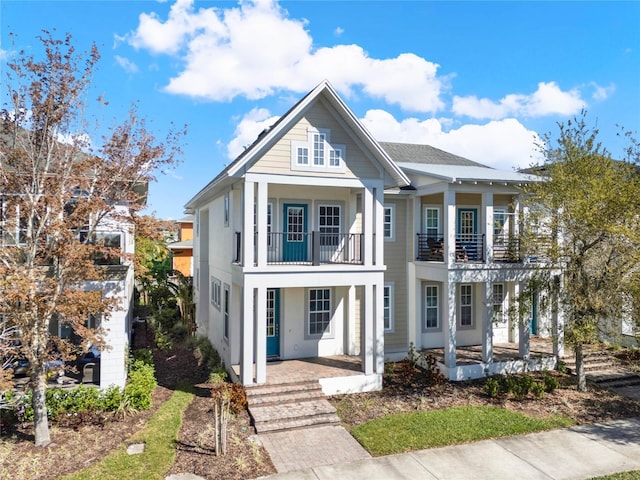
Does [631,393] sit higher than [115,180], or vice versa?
[115,180]

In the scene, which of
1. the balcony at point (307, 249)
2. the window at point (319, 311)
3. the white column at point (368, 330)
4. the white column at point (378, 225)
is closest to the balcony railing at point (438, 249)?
the balcony at point (307, 249)

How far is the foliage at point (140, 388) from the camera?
11172mm

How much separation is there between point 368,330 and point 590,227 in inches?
283

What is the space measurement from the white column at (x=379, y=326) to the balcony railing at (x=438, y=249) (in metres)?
3.44

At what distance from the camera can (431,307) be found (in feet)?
56.2

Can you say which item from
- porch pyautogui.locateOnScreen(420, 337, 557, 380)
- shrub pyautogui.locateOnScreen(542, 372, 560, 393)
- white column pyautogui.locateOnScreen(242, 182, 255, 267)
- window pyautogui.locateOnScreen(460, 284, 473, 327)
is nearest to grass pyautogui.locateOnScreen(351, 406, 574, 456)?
shrub pyautogui.locateOnScreen(542, 372, 560, 393)

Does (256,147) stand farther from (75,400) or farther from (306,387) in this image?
(75,400)

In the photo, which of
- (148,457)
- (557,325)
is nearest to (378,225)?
(557,325)

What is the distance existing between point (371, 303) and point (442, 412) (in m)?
3.75

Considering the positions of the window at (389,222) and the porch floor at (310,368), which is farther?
the window at (389,222)

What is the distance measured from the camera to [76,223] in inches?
389

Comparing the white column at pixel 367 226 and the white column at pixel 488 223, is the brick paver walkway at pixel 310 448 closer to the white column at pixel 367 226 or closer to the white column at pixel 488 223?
the white column at pixel 367 226

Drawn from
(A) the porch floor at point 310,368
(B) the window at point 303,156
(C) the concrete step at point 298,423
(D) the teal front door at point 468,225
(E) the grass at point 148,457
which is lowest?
(C) the concrete step at point 298,423

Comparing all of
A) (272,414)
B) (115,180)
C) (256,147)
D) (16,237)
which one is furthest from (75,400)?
(256,147)
